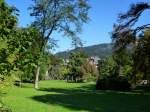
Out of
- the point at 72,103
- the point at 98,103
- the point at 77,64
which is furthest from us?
the point at 77,64

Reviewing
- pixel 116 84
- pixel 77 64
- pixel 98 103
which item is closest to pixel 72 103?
pixel 98 103

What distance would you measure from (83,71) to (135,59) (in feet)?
232

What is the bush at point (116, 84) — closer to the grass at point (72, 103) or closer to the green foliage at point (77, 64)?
the grass at point (72, 103)

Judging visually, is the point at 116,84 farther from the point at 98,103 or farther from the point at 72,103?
the point at 72,103

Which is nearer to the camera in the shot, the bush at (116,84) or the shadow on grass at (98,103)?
the shadow on grass at (98,103)

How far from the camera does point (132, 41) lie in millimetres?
38562

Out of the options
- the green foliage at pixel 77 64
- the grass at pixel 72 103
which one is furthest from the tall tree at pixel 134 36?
the green foliage at pixel 77 64

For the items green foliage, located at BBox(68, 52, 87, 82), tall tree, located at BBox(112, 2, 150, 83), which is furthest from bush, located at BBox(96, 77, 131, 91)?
green foliage, located at BBox(68, 52, 87, 82)

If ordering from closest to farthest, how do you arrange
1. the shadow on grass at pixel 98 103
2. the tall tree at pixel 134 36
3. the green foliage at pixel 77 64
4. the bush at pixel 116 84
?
1. the shadow on grass at pixel 98 103
2. the tall tree at pixel 134 36
3. the bush at pixel 116 84
4. the green foliage at pixel 77 64

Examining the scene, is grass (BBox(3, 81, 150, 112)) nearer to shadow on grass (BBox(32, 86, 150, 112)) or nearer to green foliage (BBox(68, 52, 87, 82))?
shadow on grass (BBox(32, 86, 150, 112))

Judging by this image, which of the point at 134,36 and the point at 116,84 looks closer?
the point at 134,36

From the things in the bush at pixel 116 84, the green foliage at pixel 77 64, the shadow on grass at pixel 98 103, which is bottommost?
the shadow on grass at pixel 98 103

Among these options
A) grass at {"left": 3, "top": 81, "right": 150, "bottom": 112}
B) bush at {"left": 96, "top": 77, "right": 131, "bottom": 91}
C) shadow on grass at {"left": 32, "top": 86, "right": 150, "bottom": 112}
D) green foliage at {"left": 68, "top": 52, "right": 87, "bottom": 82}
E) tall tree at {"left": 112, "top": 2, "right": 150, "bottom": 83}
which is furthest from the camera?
green foliage at {"left": 68, "top": 52, "right": 87, "bottom": 82}

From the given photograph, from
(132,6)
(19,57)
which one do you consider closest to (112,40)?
(132,6)
